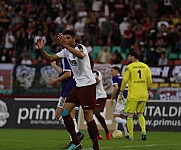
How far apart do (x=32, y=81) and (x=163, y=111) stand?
611cm

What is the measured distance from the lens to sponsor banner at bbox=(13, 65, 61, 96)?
28.9 metres

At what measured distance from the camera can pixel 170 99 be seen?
27.8 m

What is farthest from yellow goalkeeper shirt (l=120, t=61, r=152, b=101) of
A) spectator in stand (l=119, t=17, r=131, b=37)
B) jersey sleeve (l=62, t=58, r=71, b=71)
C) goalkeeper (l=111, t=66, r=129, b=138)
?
spectator in stand (l=119, t=17, r=131, b=37)

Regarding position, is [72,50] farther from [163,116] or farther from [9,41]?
[9,41]

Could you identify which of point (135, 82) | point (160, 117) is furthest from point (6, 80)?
point (135, 82)

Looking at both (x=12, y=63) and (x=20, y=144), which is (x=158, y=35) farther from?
(x=20, y=144)

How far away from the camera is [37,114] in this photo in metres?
26.3

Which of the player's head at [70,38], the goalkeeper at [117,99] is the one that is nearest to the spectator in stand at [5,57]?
the goalkeeper at [117,99]

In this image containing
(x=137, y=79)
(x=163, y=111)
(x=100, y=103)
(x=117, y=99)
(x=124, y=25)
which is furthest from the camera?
(x=124, y=25)

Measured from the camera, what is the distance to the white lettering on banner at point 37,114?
26281 mm

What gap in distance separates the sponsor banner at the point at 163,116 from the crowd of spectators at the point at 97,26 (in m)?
4.10

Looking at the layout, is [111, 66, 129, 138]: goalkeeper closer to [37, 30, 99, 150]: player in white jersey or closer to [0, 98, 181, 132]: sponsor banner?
[0, 98, 181, 132]: sponsor banner

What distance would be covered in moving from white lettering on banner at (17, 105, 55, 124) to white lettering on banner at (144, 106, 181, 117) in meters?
3.60

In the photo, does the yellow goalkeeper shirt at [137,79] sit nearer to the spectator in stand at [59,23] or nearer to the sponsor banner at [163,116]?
the sponsor banner at [163,116]
